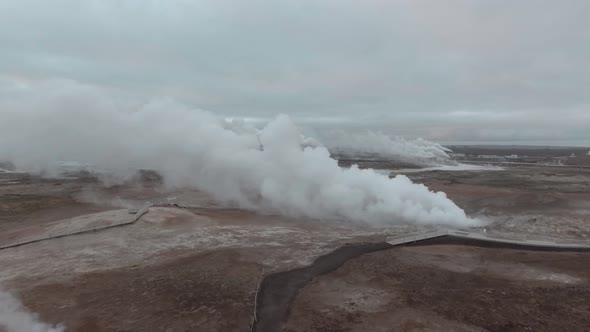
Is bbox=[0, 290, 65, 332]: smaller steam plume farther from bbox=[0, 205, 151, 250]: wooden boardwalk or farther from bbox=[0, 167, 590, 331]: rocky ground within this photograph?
bbox=[0, 205, 151, 250]: wooden boardwalk

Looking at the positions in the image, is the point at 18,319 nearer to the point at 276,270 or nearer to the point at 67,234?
the point at 276,270

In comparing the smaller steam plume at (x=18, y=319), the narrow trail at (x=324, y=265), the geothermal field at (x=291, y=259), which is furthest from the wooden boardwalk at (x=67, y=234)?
the narrow trail at (x=324, y=265)

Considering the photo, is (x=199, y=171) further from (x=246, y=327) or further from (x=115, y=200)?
(x=246, y=327)

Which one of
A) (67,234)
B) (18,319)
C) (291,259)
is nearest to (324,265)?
(291,259)

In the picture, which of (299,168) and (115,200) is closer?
(299,168)

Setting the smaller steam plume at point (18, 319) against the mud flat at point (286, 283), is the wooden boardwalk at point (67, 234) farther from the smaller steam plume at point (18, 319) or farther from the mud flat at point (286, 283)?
the mud flat at point (286, 283)

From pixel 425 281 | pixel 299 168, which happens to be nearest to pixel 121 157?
pixel 299 168

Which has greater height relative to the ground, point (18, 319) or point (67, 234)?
point (67, 234)
